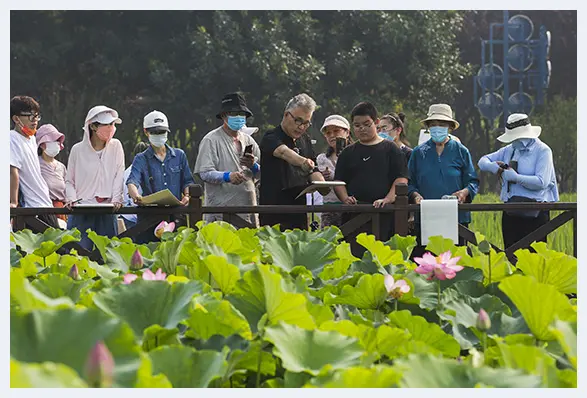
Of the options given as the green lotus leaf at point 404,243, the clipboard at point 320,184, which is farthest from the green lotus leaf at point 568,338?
the clipboard at point 320,184

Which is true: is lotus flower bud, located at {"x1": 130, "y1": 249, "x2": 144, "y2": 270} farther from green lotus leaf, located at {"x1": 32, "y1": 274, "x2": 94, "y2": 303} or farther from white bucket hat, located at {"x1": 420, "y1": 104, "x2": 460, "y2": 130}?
white bucket hat, located at {"x1": 420, "y1": 104, "x2": 460, "y2": 130}

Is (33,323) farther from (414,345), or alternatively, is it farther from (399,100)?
(399,100)

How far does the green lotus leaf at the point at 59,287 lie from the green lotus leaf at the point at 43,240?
1133mm

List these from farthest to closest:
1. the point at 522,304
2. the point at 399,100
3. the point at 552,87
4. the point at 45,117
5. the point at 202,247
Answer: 1. the point at 552,87
2. the point at 399,100
3. the point at 45,117
4. the point at 202,247
5. the point at 522,304

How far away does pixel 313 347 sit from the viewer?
1.97 meters

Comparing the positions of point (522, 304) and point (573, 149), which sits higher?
point (522, 304)

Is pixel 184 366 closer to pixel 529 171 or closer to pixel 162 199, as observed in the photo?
pixel 162 199

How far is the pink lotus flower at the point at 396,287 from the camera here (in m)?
2.63

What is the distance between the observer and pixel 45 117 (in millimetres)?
27594

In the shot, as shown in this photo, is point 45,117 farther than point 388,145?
Yes

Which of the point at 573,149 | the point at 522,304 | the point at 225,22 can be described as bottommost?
the point at 573,149

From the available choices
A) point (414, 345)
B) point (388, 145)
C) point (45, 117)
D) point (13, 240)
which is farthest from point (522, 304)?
point (45, 117)

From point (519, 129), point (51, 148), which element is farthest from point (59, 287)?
point (51, 148)

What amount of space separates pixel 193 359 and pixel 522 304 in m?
0.72
